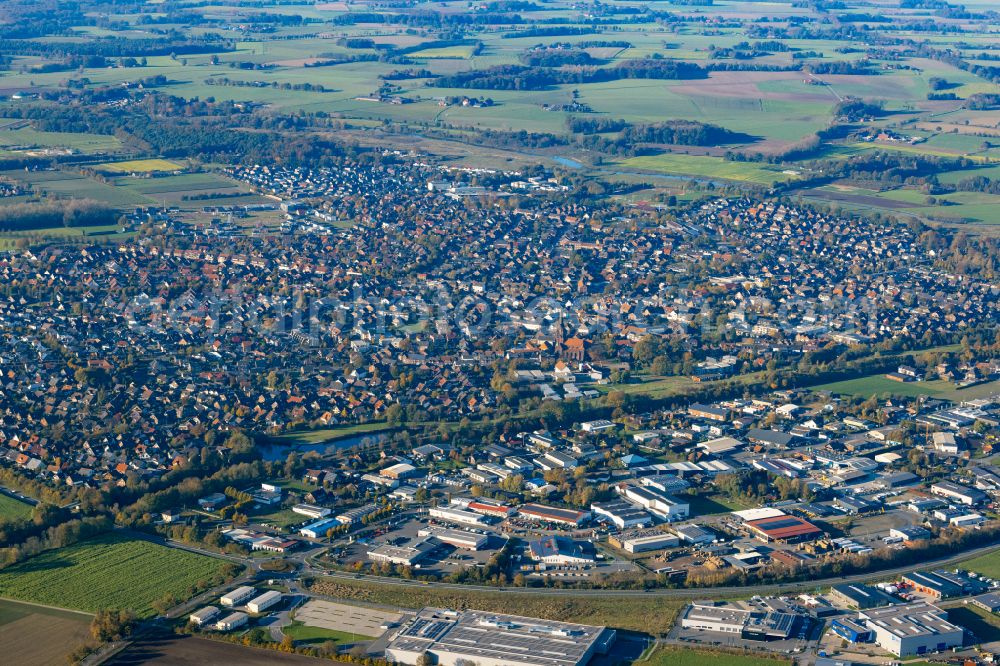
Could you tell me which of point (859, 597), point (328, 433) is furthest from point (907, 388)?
point (328, 433)

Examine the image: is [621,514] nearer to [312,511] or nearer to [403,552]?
[403,552]

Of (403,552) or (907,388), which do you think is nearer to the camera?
(403,552)

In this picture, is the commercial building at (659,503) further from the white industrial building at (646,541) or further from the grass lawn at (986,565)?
the grass lawn at (986,565)

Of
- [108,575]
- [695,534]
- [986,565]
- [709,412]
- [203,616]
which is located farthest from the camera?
[709,412]

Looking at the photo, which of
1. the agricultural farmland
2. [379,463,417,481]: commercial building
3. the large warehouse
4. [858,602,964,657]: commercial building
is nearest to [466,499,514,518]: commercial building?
[379,463,417,481]: commercial building

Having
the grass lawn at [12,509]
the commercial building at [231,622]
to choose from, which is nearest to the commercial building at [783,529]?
the commercial building at [231,622]

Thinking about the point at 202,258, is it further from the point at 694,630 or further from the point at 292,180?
the point at 694,630

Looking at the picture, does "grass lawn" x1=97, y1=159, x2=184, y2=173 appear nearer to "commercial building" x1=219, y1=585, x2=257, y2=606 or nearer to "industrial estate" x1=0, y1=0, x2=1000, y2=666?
"industrial estate" x1=0, y1=0, x2=1000, y2=666
